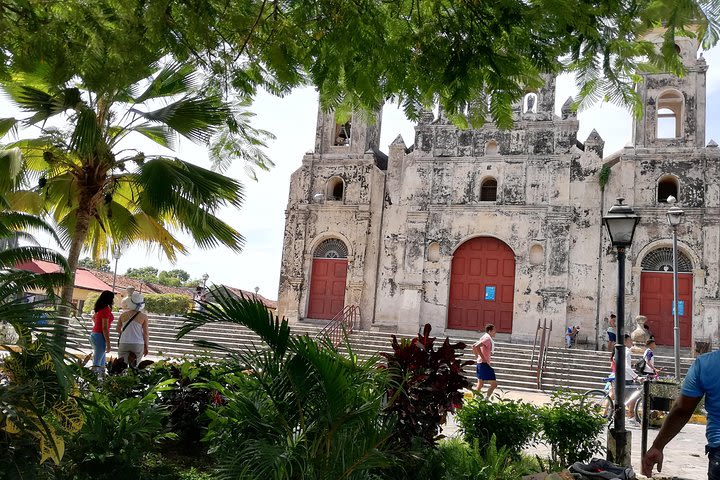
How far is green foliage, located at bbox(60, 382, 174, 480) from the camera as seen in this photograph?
454 cm

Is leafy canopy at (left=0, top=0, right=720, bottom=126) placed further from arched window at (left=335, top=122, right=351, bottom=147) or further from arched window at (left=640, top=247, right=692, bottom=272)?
arched window at (left=335, top=122, right=351, bottom=147)

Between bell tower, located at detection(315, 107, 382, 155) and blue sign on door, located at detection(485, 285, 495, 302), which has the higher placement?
bell tower, located at detection(315, 107, 382, 155)

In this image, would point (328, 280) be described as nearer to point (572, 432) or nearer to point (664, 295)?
point (664, 295)

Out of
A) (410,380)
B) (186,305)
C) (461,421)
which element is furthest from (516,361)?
(186,305)

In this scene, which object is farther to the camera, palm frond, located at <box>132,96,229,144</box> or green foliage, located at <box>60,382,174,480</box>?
palm frond, located at <box>132,96,229,144</box>

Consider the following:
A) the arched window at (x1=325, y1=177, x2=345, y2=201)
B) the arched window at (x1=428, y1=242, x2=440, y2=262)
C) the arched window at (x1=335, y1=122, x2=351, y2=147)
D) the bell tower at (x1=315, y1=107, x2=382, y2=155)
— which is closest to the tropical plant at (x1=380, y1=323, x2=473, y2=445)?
the arched window at (x1=428, y1=242, x2=440, y2=262)

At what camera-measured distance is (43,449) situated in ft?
13.0

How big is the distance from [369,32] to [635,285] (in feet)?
55.5

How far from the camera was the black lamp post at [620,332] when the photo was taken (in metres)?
6.88

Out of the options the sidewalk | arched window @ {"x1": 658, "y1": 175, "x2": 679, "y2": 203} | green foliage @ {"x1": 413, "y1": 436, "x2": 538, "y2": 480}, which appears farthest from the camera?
arched window @ {"x1": 658, "y1": 175, "x2": 679, "y2": 203}

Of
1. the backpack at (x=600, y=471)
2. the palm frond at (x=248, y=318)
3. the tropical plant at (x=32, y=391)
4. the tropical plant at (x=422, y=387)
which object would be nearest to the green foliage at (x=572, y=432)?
the backpack at (x=600, y=471)

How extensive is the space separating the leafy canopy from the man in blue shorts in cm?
165

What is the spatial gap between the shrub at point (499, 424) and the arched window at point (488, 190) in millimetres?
15663

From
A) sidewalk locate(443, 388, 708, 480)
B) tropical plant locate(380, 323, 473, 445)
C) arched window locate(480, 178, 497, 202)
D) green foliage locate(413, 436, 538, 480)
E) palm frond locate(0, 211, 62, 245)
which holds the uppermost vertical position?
arched window locate(480, 178, 497, 202)
